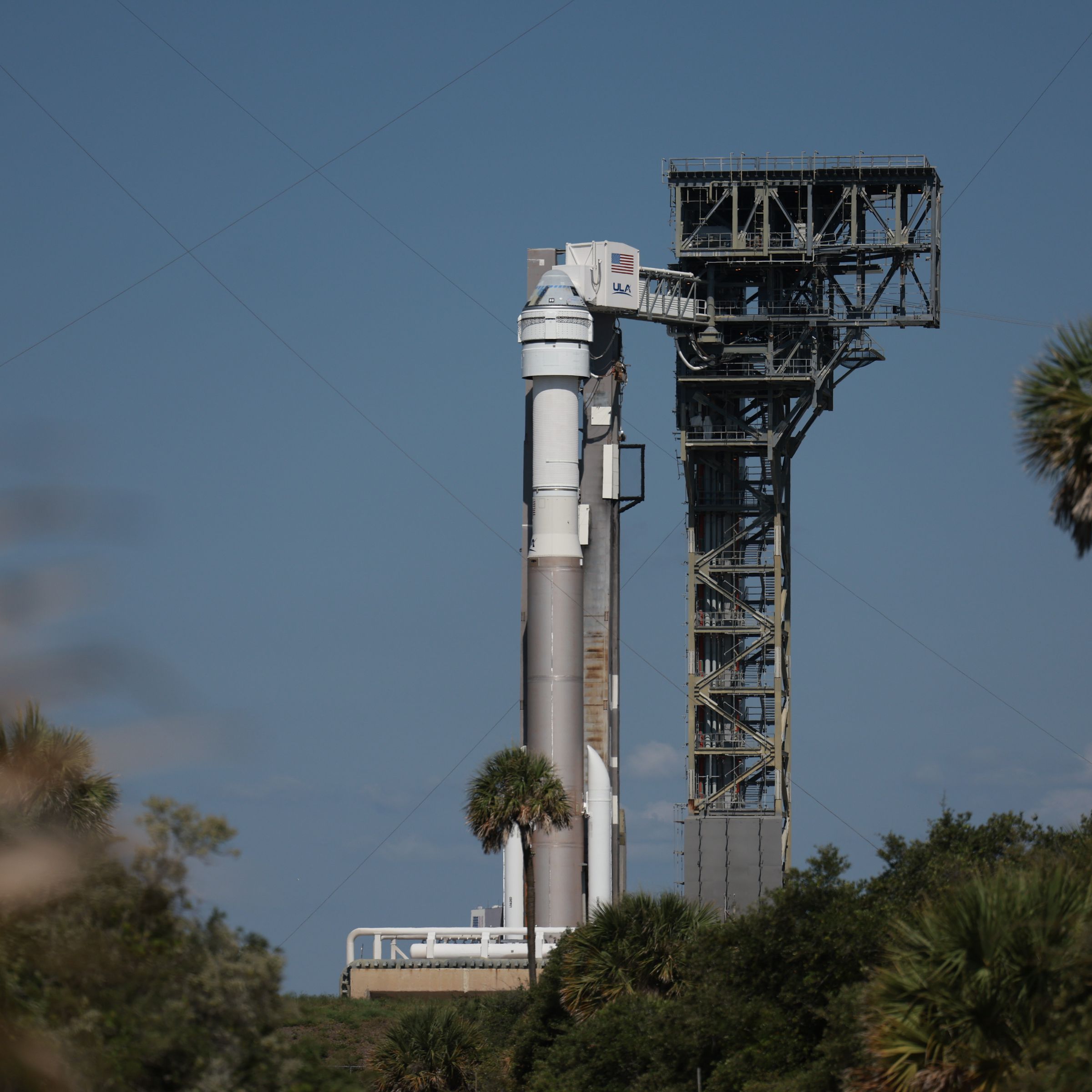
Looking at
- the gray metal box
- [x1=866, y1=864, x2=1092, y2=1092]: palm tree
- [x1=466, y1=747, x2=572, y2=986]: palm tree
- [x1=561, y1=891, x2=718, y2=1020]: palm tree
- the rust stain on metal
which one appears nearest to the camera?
[x1=866, y1=864, x2=1092, y2=1092]: palm tree

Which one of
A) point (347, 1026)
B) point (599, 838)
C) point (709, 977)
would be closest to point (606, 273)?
point (599, 838)

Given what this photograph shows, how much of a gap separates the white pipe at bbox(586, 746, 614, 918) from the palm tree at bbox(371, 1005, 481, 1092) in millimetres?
20495

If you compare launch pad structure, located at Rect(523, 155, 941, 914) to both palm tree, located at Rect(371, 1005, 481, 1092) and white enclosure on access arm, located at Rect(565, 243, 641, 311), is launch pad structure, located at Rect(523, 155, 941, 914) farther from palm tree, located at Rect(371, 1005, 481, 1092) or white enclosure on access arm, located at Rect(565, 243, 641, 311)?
palm tree, located at Rect(371, 1005, 481, 1092)

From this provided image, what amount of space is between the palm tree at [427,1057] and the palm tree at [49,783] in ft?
79.0

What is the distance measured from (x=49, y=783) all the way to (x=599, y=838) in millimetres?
48440

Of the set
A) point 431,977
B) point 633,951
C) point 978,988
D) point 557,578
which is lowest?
point 978,988

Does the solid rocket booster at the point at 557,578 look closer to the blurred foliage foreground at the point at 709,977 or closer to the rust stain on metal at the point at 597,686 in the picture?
the rust stain on metal at the point at 597,686

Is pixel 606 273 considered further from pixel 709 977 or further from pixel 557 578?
pixel 709 977

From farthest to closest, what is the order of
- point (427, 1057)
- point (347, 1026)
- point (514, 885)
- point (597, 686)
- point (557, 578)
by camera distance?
point (597, 686)
point (514, 885)
point (557, 578)
point (347, 1026)
point (427, 1057)

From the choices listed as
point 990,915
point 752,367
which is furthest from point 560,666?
point 990,915

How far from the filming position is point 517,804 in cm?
5509

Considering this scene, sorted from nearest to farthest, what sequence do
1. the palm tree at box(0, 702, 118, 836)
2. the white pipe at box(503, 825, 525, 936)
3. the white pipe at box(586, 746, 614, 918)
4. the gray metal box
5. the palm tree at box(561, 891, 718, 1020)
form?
the palm tree at box(0, 702, 118, 836) → the palm tree at box(561, 891, 718, 1020) → the white pipe at box(586, 746, 614, 918) → the white pipe at box(503, 825, 525, 936) → the gray metal box

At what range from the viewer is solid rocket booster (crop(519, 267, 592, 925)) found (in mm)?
68250

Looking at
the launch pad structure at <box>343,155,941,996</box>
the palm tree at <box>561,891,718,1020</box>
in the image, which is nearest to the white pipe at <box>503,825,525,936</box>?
the launch pad structure at <box>343,155,941,996</box>
